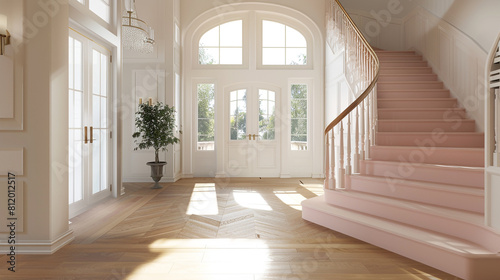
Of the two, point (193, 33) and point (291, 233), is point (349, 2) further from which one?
point (291, 233)

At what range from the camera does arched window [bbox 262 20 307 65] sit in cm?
826

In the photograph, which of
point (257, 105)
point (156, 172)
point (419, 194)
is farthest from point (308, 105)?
point (419, 194)

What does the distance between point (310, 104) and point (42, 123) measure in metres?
6.18

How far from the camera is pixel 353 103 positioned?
156 inches

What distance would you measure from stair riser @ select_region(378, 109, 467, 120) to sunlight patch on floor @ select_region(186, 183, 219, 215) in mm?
2895

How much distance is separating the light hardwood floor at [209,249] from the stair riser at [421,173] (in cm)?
95

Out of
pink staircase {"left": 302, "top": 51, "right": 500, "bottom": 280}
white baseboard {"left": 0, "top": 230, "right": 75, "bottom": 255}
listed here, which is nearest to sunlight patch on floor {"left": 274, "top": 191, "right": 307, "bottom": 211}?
pink staircase {"left": 302, "top": 51, "right": 500, "bottom": 280}

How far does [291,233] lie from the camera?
358 centimetres

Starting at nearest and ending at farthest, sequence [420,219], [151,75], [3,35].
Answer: [3,35], [420,219], [151,75]

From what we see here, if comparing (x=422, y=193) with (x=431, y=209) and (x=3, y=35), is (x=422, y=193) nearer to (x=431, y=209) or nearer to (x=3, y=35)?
(x=431, y=209)

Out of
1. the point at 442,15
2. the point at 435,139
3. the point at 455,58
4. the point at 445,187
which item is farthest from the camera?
the point at 442,15

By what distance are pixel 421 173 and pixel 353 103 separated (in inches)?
42.0

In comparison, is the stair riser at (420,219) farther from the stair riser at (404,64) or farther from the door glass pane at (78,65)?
the stair riser at (404,64)

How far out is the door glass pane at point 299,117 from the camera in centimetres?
816
